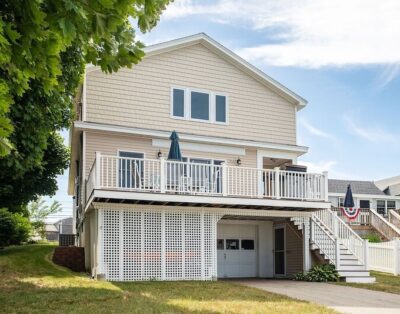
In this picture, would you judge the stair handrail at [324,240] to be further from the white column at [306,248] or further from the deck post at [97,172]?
the deck post at [97,172]

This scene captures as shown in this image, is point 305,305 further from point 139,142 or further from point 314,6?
point 139,142

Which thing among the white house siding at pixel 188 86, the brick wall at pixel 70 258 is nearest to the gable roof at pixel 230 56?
the white house siding at pixel 188 86

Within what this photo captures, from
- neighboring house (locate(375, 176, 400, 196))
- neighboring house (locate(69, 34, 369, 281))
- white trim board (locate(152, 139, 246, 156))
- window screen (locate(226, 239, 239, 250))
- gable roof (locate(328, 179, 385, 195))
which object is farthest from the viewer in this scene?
neighboring house (locate(375, 176, 400, 196))

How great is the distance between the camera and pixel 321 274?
17.0 meters

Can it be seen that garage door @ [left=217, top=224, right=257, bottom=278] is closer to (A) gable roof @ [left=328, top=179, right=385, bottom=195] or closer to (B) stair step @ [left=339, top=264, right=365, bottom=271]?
(B) stair step @ [left=339, top=264, right=365, bottom=271]

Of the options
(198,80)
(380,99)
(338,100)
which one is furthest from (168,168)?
(380,99)

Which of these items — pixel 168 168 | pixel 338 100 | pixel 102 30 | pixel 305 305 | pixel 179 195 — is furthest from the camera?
pixel 338 100

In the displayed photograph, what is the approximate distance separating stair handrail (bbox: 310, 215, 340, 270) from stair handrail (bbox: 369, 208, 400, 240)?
1205 centimetres

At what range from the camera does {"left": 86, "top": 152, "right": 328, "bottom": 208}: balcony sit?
15.3m

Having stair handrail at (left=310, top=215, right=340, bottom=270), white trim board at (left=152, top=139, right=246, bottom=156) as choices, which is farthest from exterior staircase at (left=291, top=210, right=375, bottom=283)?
white trim board at (left=152, top=139, right=246, bottom=156)

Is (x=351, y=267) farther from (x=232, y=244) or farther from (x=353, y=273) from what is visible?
(x=232, y=244)

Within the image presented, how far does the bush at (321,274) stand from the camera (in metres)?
16.9

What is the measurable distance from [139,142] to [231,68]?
16.5ft

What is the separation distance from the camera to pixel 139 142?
18.2 m
